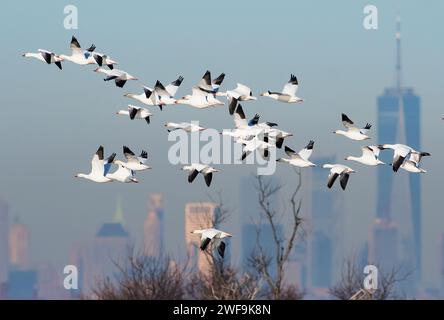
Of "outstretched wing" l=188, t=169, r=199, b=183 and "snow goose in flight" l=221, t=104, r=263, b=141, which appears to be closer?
"outstretched wing" l=188, t=169, r=199, b=183

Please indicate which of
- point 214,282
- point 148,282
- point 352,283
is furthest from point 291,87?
point 352,283

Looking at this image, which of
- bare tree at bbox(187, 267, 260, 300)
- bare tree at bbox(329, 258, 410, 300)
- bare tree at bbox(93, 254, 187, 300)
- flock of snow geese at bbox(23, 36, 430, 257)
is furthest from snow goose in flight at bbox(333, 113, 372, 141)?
bare tree at bbox(329, 258, 410, 300)

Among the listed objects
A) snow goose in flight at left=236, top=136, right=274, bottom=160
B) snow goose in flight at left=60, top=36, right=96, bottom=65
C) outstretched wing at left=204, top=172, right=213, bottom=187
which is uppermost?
snow goose in flight at left=60, top=36, right=96, bottom=65

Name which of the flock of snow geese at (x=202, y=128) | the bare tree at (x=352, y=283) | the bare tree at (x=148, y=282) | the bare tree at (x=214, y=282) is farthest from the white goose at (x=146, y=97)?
the bare tree at (x=352, y=283)

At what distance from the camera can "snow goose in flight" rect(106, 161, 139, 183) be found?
30.2m

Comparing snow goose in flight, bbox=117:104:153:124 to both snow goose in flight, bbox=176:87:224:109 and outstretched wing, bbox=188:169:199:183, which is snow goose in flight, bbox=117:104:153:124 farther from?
outstretched wing, bbox=188:169:199:183

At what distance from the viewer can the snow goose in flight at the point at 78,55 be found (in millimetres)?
32156

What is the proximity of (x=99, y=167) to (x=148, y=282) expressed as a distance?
3905cm

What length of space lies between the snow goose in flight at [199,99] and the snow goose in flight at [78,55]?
228 cm

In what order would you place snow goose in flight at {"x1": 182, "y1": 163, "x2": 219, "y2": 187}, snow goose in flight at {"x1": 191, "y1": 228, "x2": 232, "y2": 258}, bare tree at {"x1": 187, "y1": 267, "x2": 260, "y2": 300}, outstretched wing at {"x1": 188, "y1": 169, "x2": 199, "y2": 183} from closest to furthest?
1. snow goose in flight at {"x1": 191, "y1": 228, "x2": 232, "y2": 258}
2. outstretched wing at {"x1": 188, "y1": 169, "x2": 199, "y2": 183}
3. snow goose in flight at {"x1": 182, "y1": 163, "x2": 219, "y2": 187}
4. bare tree at {"x1": 187, "y1": 267, "x2": 260, "y2": 300}

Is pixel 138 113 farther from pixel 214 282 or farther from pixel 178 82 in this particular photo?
pixel 214 282

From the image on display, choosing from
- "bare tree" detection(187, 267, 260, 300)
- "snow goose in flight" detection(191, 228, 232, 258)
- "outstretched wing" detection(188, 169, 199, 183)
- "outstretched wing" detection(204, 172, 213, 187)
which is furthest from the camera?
"bare tree" detection(187, 267, 260, 300)

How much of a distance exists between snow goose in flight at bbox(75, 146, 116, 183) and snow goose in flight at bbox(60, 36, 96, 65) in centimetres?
256

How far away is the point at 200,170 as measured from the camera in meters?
30.2
